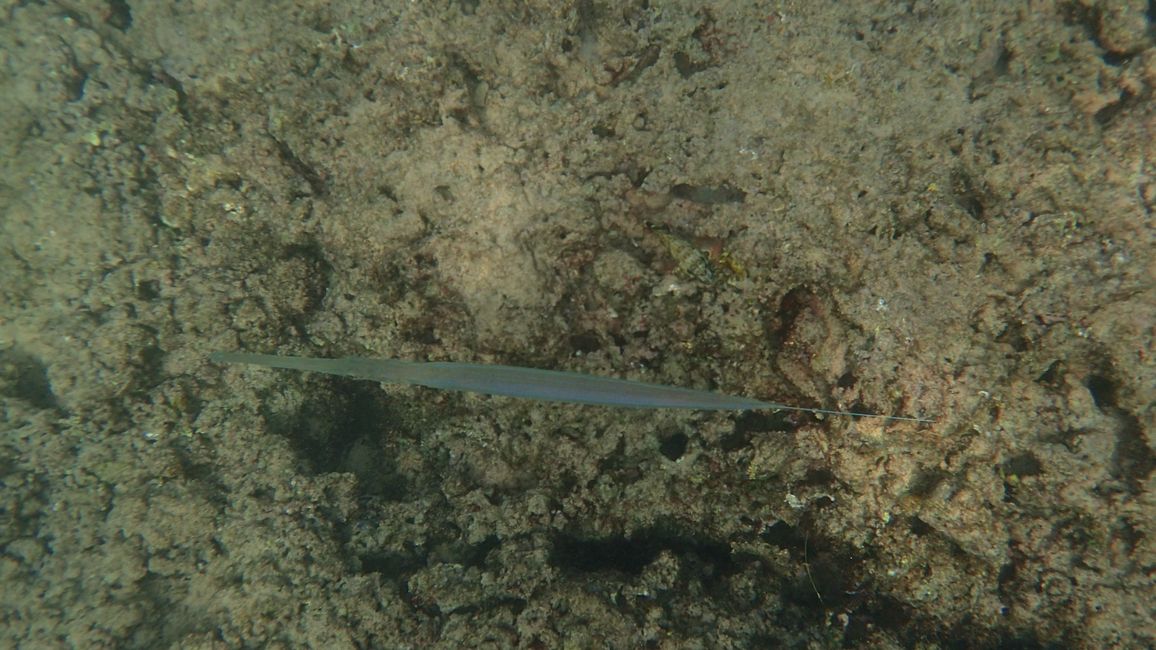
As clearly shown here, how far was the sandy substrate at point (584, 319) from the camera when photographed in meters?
2.73

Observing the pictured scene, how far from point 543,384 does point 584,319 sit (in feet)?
2.69

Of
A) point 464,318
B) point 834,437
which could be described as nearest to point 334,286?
point 464,318

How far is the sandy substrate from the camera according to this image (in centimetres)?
273

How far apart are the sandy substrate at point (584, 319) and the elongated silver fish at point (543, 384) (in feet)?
1.96

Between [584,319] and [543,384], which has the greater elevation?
[584,319]

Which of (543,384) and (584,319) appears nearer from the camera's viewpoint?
(543,384)

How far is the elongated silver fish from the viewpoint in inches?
104

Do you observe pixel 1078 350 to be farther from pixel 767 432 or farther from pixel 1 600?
pixel 1 600

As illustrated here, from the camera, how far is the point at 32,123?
4.83m

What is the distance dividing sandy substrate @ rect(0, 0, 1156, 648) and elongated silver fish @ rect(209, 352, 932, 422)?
60 cm

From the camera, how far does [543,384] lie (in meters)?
2.81

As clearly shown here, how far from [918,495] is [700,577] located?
127cm

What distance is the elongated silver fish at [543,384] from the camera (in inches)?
104

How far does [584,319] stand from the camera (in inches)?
139
